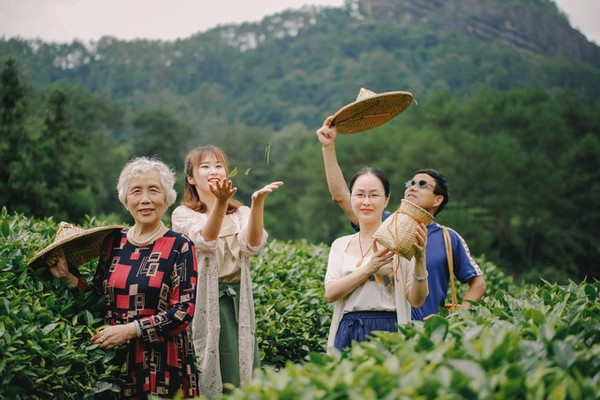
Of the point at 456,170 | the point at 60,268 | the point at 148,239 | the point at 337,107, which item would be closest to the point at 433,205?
the point at 148,239

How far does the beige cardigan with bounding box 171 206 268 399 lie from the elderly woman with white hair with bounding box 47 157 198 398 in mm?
270

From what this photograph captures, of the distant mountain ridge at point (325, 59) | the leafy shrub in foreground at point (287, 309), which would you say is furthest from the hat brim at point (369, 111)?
the distant mountain ridge at point (325, 59)

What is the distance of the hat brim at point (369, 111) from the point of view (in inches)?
150

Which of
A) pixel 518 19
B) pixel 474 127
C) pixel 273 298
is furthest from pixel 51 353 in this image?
pixel 518 19

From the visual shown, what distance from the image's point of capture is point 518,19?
7412cm

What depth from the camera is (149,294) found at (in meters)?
3.03

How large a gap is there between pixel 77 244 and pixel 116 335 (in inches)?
21.1

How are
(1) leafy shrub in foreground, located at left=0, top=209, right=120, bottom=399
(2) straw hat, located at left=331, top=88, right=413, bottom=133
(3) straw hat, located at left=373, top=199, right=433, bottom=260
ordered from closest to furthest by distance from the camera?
(1) leafy shrub in foreground, located at left=0, top=209, right=120, bottom=399 < (3) straw hat, located at left=373, top=199, right=433, bottom=260 < (2) straw hat, located at left=331, top=88, right=413, bottom=133

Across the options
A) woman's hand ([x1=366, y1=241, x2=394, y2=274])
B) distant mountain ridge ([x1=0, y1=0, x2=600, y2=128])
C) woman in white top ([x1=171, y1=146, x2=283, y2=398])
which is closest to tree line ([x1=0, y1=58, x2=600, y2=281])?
distant mountain ridge ([x1=0, y1=0, x2=600, y2=128])

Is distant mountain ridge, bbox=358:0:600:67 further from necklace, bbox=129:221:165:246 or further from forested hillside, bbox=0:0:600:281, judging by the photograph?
necklace, bbox=129:221:165:246

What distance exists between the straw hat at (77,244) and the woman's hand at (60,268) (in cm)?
3

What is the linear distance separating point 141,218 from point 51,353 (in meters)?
0.74

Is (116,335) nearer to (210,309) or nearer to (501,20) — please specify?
(210,309)

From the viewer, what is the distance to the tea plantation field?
74.2 inches
